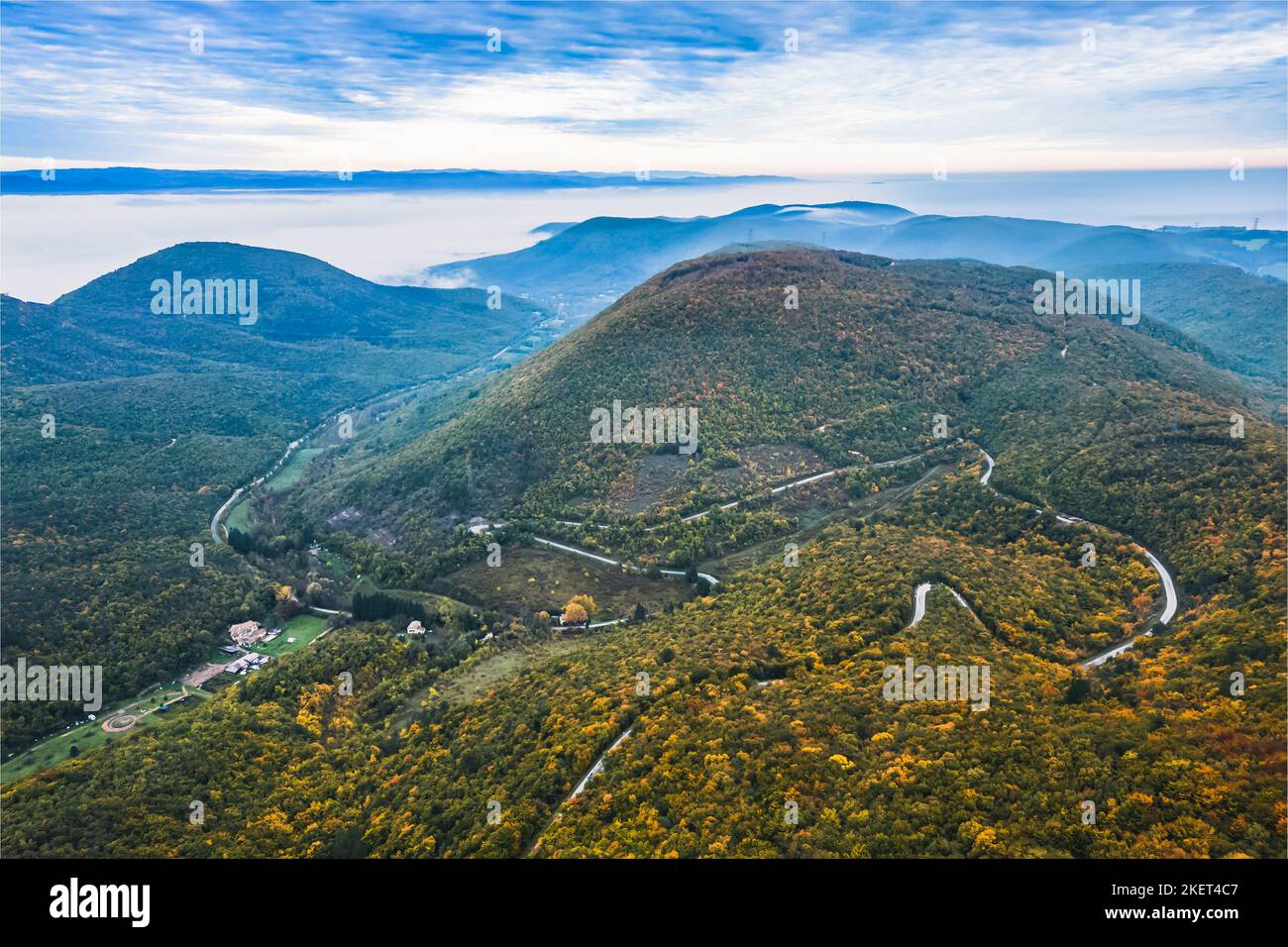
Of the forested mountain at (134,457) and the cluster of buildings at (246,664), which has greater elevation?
the forested mountain at (134,457)

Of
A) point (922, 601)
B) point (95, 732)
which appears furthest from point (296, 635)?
point (922, 601)

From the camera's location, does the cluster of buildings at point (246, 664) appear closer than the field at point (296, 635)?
Yes

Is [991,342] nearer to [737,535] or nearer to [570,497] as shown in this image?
[737,535]

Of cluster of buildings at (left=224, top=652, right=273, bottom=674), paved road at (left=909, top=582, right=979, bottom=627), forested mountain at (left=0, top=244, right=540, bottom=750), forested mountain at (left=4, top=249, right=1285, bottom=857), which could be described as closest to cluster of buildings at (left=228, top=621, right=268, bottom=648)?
forested mountain at (left=0, top=244, right=540, bottom=750)

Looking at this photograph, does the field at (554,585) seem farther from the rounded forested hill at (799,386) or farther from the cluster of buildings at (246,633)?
the cluster of buildings at (246,633)

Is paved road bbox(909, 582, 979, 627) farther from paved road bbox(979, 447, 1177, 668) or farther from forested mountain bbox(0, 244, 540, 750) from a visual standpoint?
forested mountain bbox(0, 244, 540, 750)

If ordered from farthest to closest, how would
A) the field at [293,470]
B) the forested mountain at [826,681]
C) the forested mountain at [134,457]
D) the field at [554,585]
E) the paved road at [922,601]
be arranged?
the field at [293,470]
the field at [554,585]
the forested mountain at [134,457]
the paved road at [922,601]
the forested mountain at [826,681]

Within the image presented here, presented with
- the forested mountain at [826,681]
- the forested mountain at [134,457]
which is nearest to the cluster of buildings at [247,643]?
the forested mountain at [134,457]
